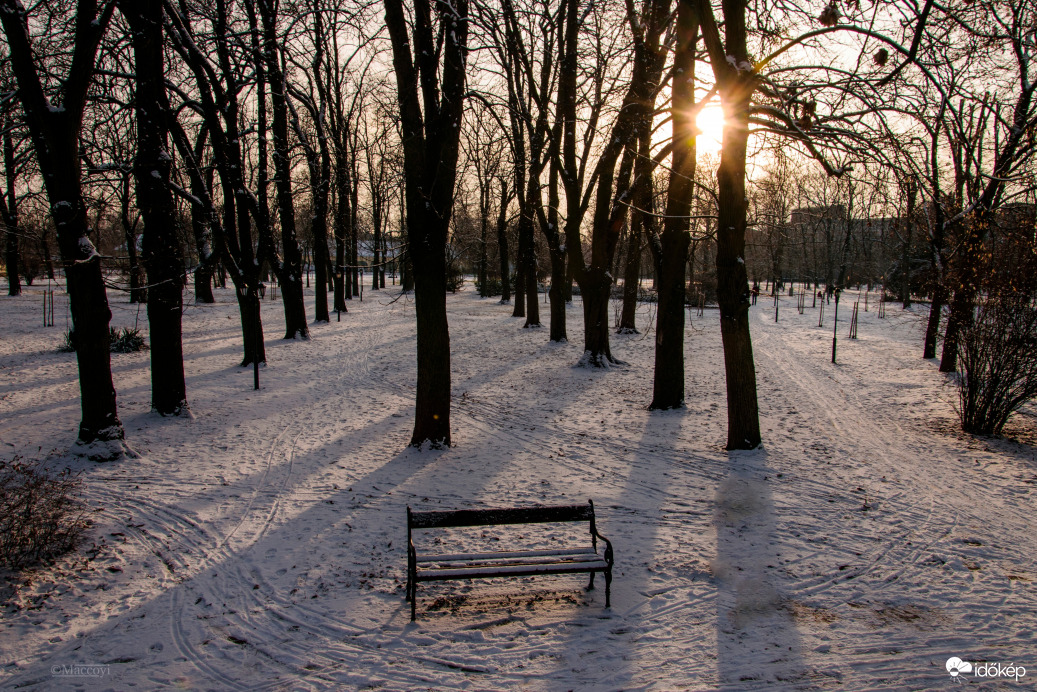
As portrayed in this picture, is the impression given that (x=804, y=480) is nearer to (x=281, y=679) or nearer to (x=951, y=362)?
(x=281, y=679)

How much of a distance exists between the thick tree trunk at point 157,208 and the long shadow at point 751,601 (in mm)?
8496

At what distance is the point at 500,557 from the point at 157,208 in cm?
794

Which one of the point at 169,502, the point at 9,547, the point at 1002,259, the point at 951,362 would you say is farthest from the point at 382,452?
the point at 951,362

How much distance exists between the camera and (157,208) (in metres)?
8.72

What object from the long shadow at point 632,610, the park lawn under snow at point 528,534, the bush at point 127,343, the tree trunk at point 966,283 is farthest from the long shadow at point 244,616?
the bush at point 127,343

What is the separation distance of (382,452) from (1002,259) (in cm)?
993

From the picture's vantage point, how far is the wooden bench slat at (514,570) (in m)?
4.12

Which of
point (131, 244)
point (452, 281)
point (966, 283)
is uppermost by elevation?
point (131, 244)

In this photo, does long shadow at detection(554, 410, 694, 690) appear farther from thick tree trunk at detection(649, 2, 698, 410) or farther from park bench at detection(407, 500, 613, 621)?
thick tree trunk at detection(649, 2, 698, 410)

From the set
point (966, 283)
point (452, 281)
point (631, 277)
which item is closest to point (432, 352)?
point (966, 283)

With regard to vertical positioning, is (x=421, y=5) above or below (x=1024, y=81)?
below

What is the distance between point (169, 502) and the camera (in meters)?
6.23

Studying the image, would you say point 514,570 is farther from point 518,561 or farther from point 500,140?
point 500,140

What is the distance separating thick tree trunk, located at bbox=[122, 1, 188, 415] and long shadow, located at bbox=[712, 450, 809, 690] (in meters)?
8.50
